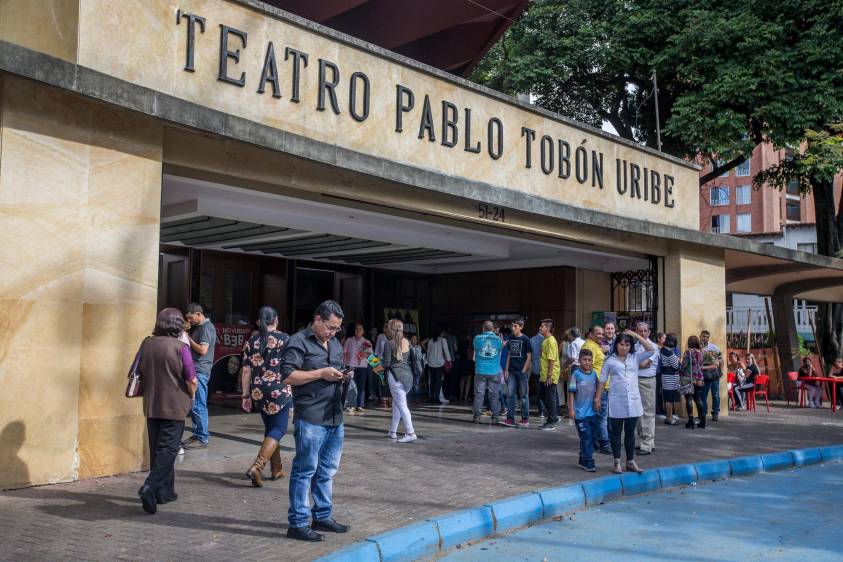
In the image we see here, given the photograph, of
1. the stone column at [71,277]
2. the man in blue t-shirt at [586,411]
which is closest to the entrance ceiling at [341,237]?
the stone column at [71,277]

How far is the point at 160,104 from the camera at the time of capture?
7637 millimetres

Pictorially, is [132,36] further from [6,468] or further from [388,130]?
[6,468]

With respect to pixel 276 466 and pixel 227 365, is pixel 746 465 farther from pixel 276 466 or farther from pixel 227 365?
pixel 227 365

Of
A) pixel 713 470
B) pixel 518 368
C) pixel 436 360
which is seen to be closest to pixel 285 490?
pixel 713 470

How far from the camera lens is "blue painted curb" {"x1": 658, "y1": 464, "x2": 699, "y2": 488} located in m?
8.74

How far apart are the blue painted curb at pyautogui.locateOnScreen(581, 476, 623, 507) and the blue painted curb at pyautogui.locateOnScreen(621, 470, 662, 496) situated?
0.10m

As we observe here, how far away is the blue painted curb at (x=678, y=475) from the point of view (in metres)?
8.74

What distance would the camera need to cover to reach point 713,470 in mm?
9297

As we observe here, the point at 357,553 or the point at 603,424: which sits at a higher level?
the point at 603,424

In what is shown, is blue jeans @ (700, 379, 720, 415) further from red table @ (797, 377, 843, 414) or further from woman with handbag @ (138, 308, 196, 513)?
woman with handbag @ (138, 308, 196, 513)

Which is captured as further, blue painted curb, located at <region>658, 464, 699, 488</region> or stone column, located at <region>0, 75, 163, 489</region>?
blue painted curb, located at <region>658, 464, 699, 488</region>

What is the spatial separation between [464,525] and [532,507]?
3.25 ft

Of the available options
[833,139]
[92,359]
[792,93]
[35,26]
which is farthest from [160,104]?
[792,93]

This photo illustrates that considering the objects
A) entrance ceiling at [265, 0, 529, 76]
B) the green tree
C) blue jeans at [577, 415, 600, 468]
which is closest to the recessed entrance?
blue jeans at [577, 415, 600, 468]
